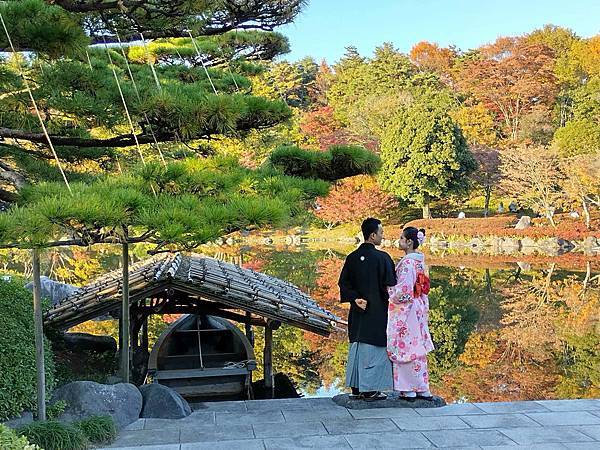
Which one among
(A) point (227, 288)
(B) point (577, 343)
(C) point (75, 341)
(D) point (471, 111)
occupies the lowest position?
(B) point (577, 343)

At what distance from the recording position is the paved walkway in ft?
12.5

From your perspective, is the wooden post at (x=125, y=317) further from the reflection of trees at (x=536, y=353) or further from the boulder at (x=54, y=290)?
the boulder at (x=54, y=290)

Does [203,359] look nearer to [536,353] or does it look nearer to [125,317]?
[125,317]

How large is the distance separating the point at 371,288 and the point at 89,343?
474cm

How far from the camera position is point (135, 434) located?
401 cm

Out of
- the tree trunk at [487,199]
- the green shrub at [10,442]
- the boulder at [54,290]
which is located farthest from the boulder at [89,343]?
the tree trunk at [487,199]

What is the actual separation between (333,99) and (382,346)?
1262 inches

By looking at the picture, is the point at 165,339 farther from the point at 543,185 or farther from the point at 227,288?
the point at 543,185

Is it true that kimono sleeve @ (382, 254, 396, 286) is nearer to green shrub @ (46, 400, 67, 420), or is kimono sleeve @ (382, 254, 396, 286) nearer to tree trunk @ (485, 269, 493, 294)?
green shrub @ (46, 400, 67, 420)

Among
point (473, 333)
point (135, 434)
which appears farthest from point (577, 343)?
point (135, 434)

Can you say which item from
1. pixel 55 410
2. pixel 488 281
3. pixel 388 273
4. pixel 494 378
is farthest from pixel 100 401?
pixel 488 281

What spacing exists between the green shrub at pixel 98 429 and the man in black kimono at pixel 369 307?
1682 mm

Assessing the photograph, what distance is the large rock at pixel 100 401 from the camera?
163 inches

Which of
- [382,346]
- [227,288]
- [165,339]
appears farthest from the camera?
[165,339]
